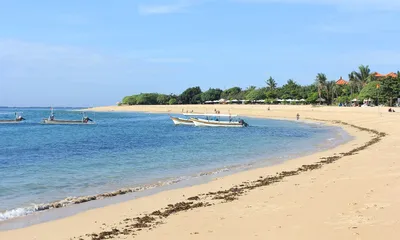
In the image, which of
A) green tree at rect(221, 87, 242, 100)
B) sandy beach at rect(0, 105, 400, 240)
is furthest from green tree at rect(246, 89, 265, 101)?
sandy beach at rect(0, 105, 400, 240)

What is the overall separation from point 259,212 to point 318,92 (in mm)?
111405

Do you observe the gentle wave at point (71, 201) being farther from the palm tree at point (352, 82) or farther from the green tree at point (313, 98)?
the palm tree at point (352, 82)

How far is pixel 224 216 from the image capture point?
10617mm

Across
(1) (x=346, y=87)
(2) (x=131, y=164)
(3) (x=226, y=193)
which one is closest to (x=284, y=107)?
(1) (x=346, y=87)

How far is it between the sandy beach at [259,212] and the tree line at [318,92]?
7840cm

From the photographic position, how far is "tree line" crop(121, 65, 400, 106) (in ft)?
292

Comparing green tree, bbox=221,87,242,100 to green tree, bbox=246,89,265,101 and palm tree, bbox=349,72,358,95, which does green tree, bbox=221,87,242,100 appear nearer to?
green tree, bbox=246,89,265,101

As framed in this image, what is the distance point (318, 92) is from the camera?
385 ft

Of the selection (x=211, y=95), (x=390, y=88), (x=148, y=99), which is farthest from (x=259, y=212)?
(x=148, y=99)

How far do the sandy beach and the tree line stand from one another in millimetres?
78397

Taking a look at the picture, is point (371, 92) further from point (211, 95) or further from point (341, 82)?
point (211, 95)

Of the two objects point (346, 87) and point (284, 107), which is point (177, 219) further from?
point (346, 87)

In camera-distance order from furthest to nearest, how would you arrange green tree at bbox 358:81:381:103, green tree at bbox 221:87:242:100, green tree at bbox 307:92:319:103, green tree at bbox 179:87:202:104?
green tree at bbox 179:87:202:104 < green tree at bbox 221:87:242:100 < green tree at bbox 307:92:319:103 < green tree at bbox 358:81:381:103

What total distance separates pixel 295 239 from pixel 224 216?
260 cm
